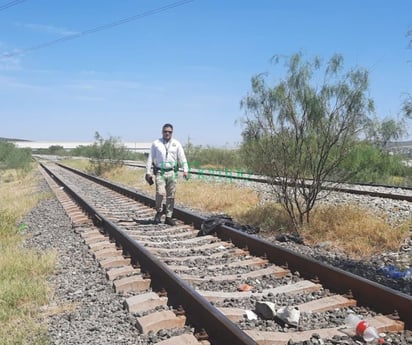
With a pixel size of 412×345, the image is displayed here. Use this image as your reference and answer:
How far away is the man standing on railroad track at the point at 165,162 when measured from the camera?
383 inches

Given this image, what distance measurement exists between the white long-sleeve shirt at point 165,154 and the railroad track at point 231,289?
5.72 feet

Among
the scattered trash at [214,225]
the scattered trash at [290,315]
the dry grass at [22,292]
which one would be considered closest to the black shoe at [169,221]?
the scattered trash at [214,225]

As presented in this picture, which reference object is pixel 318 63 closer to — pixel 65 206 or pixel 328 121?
pixel 328 121

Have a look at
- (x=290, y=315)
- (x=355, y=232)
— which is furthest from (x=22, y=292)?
(x=355, y=232)

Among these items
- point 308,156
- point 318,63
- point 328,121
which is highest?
point 318,63

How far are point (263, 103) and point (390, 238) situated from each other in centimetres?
387

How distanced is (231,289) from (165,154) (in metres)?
4.88

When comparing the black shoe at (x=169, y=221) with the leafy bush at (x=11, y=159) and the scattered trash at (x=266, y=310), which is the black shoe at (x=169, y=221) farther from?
the leafy bush at (x=11, y=159)

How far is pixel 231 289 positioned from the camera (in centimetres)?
531

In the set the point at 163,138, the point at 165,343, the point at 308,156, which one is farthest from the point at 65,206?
the point at 165,343

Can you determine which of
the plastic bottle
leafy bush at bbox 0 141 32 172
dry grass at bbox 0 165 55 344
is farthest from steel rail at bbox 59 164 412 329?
leafy bush at bbox 0 141 32 172

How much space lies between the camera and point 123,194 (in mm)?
17625

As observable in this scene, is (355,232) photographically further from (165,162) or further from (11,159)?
(11,159)

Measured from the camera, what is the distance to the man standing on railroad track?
31.9ft
